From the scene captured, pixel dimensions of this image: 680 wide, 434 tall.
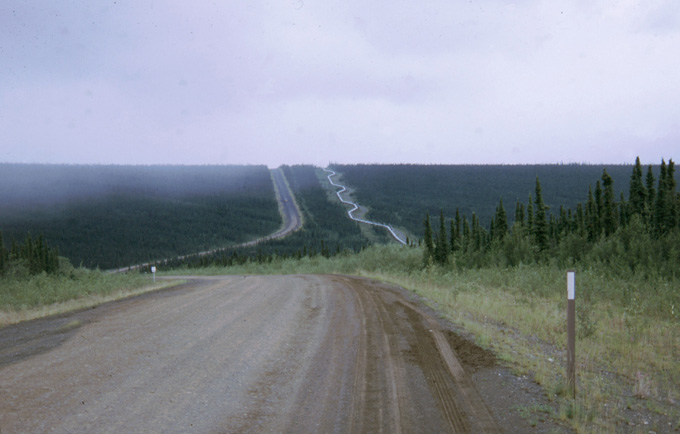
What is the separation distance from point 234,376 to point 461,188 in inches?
5113

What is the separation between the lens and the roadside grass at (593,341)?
5.67m

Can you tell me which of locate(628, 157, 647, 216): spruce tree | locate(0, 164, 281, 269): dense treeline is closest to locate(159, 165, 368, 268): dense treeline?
locate(0, 164, 281, 269): dense treeline

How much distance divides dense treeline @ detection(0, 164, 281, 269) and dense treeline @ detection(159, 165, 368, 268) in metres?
10.4

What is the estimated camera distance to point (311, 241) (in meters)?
83.2

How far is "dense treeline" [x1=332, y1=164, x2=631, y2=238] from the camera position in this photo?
10706cm

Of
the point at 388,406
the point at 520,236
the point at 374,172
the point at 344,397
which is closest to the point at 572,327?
the point at 388,406

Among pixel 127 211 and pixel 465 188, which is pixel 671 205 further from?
pixel 127 211

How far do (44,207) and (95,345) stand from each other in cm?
12493

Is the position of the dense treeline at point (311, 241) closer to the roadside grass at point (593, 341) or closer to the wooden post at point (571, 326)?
the roadside grass at point (593, 341)

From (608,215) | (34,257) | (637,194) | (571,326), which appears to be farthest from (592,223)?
(34,257)

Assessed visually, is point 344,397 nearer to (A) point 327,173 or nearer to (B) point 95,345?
(B) point 95,345

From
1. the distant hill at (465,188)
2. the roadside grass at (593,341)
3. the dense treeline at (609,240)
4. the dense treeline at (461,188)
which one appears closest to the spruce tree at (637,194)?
the dense treeline at (609,240)

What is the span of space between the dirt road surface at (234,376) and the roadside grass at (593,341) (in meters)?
1.05

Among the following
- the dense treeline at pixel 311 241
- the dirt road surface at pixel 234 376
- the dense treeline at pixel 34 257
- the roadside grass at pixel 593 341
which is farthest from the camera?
the dense treeline at pixel 311 241
